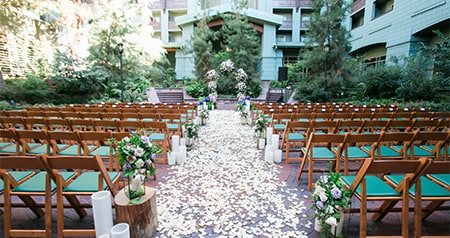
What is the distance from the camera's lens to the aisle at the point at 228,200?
90.8 inches

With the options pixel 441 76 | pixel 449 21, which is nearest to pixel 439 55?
pixel 441 76

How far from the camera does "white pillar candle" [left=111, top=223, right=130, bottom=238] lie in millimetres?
1701

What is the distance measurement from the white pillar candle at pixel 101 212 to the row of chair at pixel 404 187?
2.06 m

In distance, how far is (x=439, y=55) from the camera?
8164mm

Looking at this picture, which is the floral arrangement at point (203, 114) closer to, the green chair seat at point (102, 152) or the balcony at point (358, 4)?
the green chair seat at point (102, 152)

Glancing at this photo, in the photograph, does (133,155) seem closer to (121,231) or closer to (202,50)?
(121,231)

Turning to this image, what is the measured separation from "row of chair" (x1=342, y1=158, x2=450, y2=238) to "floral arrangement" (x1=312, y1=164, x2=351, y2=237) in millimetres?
115

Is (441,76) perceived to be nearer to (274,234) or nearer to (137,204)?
(274,234)

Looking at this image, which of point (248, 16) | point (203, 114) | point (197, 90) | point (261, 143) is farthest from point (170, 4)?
point (261, 143)

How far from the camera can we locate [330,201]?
1.98 metres

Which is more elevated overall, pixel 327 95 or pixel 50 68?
pixel 50 68

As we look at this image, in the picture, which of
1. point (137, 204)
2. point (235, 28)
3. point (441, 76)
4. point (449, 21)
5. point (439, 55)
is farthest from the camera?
point (235, 28)

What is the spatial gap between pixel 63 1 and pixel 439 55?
16.1 metres

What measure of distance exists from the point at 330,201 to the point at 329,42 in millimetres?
12800
